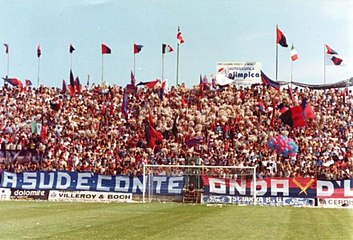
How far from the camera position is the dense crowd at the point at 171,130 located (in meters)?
31.4

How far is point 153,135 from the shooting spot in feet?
→ 108

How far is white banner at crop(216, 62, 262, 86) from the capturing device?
48.9m

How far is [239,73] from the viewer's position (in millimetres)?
49188

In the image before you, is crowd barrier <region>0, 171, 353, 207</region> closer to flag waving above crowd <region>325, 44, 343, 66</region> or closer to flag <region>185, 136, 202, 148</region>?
flag <region>185, 136, 202, 148</region>

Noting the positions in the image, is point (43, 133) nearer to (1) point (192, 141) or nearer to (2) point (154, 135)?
(2) point (154, 135)

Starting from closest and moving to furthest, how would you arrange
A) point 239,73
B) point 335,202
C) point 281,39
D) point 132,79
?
point 335,202
point 281,39
point 132,79
point 239,73

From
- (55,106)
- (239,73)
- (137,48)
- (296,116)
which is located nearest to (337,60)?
(296,116)

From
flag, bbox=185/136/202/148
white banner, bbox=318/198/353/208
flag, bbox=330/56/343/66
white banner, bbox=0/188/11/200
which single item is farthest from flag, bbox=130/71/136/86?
white banner, bbox=318/198/353/208

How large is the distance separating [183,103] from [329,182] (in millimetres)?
12477

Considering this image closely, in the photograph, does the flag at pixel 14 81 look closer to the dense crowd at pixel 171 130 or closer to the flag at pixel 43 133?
the dense crowd at pixel 171 130

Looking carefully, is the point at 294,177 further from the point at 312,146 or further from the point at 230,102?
the point at 230,102

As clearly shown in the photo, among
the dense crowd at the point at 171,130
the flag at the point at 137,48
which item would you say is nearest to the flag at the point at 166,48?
the flag at the point at 137,48

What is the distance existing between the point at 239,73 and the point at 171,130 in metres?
15.4

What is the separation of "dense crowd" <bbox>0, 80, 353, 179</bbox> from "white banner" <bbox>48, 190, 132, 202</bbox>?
1726mm
